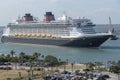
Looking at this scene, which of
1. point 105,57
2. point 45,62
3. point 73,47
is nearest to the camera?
point 45,62

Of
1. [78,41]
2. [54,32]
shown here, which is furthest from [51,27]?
[78,41]

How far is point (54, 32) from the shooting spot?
89562 millimetres

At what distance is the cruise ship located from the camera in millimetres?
82062

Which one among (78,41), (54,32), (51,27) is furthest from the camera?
(51,27)

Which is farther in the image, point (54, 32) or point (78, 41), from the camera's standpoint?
point (54, 32)

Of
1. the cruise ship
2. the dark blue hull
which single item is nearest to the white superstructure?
the cruise ship

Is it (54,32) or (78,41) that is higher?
(54,32)

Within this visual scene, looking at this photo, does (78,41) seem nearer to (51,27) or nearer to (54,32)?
(54,32)

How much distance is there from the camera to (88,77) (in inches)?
1497

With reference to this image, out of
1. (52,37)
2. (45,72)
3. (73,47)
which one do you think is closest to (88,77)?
(45,72)

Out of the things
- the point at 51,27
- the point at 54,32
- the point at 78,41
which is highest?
the point at 51,27

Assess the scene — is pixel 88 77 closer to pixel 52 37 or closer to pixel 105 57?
pixel 105 57

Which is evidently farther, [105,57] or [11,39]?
[11,39]

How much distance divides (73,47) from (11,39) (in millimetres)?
25323
